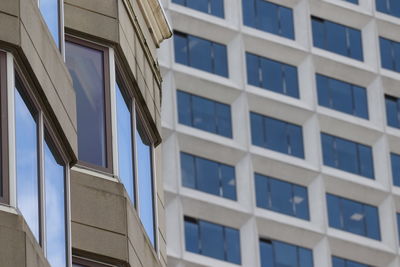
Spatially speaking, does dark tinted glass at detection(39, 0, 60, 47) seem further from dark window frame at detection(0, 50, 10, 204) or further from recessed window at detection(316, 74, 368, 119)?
recessed window at detection(316, 74, 368, 119)

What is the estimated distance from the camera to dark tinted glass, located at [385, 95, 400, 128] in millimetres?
81875

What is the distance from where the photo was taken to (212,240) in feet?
240

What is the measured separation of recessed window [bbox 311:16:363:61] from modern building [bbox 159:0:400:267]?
6cm

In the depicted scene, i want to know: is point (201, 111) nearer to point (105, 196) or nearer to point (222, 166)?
point (222, 166)

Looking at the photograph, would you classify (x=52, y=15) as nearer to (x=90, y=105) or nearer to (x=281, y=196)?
(x=90, y=105)

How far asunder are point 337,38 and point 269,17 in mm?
4213

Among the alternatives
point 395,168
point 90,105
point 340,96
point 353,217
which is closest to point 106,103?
point 90,105

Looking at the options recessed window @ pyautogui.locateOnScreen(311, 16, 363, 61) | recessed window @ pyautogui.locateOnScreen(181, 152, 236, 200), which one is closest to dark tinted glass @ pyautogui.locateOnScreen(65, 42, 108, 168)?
recessed window @ pyautogui.locateOnScreen(181, 152, 236, 200)

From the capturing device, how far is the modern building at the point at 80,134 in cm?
1862

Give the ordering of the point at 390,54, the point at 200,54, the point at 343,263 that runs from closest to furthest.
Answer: the point at 200,54 < the point at 343,263 < the point at 390,54

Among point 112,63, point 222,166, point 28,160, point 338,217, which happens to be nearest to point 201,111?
point 222,166

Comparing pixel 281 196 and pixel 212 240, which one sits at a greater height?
pixel 281 196

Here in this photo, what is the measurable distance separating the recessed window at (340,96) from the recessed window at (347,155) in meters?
1.72

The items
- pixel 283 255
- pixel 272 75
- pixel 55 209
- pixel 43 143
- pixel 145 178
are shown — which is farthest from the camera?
pixel 272 75
